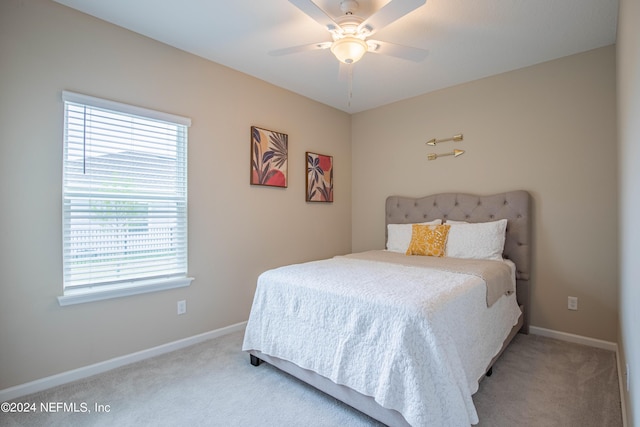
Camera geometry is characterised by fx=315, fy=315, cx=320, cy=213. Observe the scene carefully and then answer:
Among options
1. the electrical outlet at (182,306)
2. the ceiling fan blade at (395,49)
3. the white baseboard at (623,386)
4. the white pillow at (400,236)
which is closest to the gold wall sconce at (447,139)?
the white pillow at (400,236)

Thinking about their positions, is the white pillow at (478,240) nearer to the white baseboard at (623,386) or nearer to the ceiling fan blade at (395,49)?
the white baseboard at (623,386)

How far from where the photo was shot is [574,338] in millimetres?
2789

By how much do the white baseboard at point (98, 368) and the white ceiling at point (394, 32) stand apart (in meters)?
2.51

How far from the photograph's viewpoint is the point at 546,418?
1768 mm

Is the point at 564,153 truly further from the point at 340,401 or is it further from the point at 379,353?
the point at 340,401

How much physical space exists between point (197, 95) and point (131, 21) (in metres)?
0.69

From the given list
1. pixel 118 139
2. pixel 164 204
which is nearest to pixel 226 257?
pixel 164 204

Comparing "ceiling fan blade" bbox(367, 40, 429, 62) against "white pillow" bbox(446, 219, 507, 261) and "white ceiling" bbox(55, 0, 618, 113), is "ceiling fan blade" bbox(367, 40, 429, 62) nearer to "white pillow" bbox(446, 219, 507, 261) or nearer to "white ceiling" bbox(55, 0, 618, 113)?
"white ceiling" bbox(55, 0, 618, 113)

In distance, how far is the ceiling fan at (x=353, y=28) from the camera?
68.0 inches

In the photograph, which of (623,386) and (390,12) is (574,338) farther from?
(390,12)

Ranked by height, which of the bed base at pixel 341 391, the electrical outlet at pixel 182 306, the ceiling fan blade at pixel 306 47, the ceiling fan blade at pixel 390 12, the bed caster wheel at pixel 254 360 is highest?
the ceiling fan blade at pixel 306 47

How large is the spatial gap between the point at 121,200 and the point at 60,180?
38 centimetres

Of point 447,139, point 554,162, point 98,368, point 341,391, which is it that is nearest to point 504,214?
point 554,162

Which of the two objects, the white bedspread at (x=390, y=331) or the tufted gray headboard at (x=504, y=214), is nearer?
the white bedspread at (x=390, y=331)
